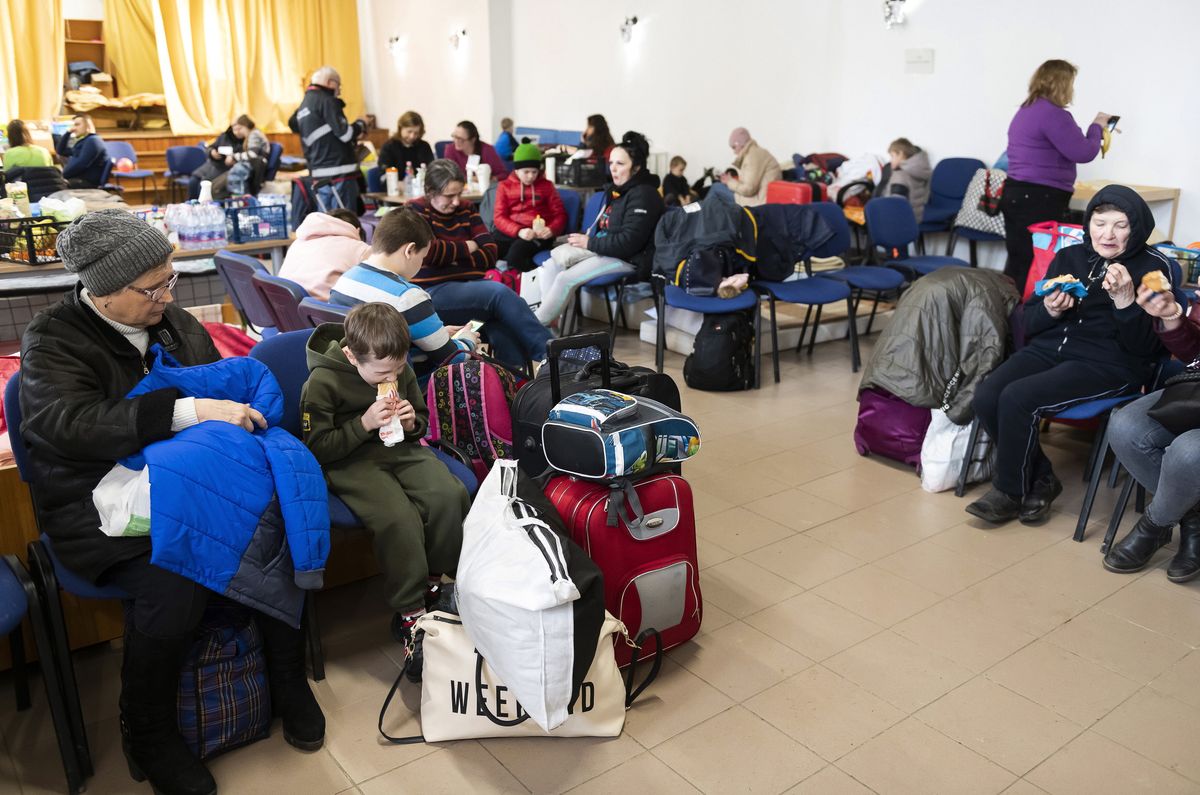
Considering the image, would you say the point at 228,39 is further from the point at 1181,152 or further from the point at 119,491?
the point at 119,491

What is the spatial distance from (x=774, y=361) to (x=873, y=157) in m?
3.29

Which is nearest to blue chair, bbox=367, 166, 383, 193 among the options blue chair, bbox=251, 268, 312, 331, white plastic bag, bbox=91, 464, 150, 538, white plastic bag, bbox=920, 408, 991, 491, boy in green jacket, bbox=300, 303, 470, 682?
blue chair, bbox=251, 268, 312, 331

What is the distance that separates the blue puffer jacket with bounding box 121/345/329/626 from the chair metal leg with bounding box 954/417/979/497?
2381mm

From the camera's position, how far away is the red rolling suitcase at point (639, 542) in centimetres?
229

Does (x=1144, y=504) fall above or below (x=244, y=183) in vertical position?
below

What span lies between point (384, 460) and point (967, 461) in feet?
7.17

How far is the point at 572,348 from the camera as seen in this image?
2.52m

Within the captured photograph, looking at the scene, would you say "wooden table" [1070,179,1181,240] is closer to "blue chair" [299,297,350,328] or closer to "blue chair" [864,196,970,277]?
"blue chair" [864,196,970,277]

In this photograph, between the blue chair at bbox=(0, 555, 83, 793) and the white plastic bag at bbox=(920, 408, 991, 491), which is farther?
the white plastic bag at bbox=(920, 408, 991, 491)

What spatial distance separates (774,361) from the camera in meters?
4.92

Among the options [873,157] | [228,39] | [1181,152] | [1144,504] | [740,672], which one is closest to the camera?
[740,672]

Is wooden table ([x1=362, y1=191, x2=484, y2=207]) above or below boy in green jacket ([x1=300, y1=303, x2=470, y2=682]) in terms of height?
above

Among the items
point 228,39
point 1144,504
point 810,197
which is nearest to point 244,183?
point 810,197

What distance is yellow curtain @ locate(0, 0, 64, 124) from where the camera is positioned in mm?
11148
